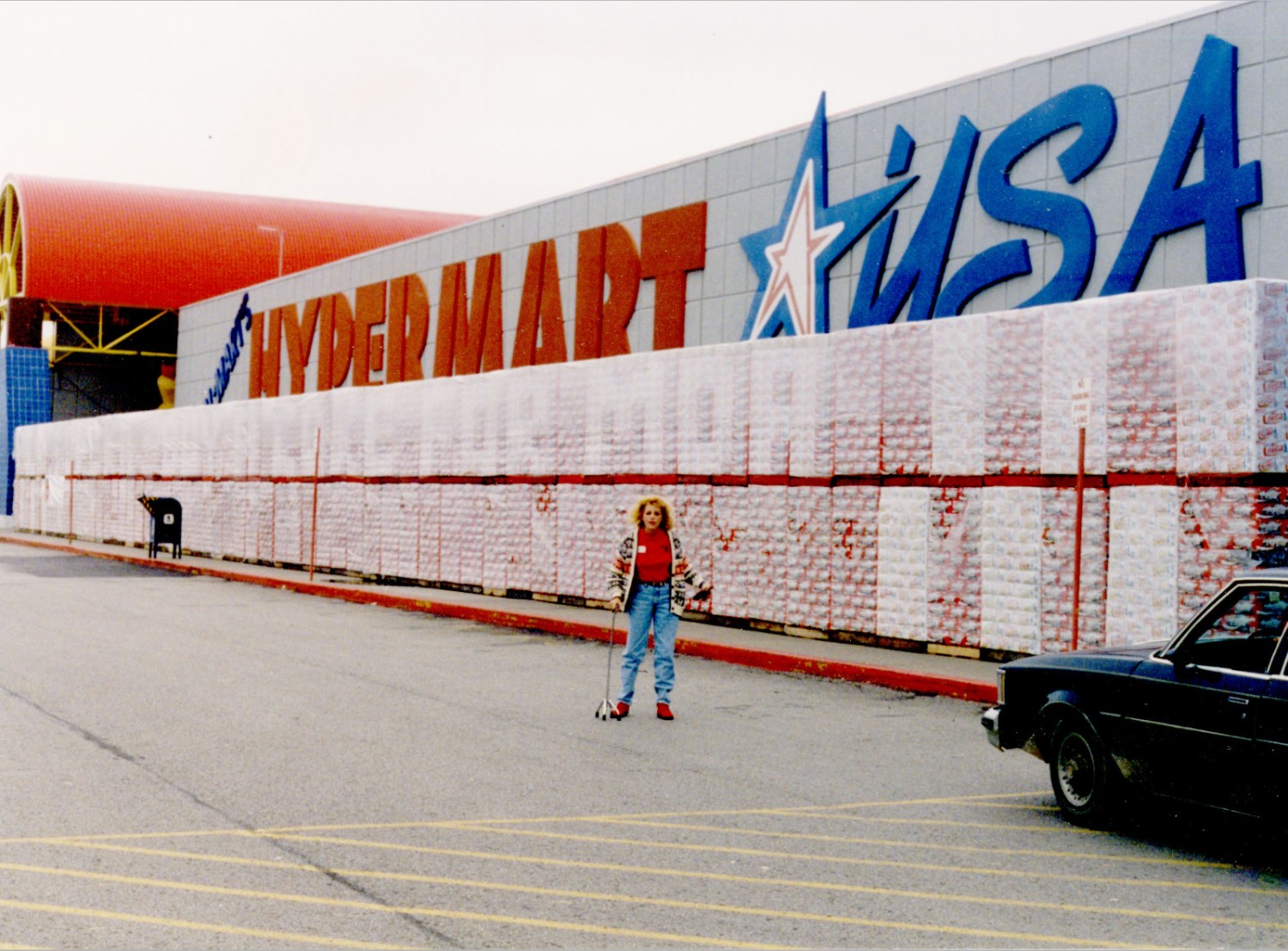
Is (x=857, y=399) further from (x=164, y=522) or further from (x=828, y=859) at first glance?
(x=164, y=522)

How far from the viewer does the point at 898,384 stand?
52.7 feet

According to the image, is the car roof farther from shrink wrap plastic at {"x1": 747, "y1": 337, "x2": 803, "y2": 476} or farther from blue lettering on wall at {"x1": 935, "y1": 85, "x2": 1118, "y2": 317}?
blue lettering on wall at {"x1": 935, "y1": 85, "x2": 1118, "y2": 317}

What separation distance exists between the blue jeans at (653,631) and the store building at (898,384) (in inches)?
156

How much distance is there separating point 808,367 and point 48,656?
832 cm

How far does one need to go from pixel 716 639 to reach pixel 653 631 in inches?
211

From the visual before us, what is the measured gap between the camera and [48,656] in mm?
14633

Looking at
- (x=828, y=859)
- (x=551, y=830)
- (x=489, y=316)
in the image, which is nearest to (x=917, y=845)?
(x=828, y=859)

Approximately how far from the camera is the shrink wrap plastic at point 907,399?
1568 cm

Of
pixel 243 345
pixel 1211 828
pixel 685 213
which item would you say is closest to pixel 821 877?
pixel 1211 828

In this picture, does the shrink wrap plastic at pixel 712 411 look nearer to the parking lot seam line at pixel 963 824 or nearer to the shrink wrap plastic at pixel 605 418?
the shrink wrap plastic at pixel 605 418

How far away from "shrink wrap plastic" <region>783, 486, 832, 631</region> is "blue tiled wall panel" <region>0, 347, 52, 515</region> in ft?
153

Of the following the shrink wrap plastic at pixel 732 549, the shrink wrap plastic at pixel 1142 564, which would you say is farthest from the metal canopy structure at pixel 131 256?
the shrink wrap plastic at pixel 1142 564

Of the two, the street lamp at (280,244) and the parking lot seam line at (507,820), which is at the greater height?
the street lamp at (280,244)

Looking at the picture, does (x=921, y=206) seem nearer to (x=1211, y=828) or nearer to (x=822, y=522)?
(x=822, y=522)
